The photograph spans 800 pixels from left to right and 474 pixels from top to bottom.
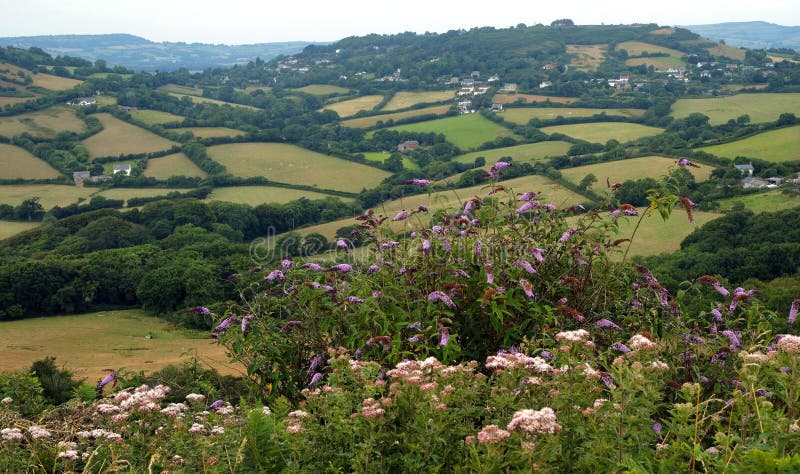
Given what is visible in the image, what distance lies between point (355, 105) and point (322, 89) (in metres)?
32.1

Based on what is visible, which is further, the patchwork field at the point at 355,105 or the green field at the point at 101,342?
the patchwork field at the point at 355,105

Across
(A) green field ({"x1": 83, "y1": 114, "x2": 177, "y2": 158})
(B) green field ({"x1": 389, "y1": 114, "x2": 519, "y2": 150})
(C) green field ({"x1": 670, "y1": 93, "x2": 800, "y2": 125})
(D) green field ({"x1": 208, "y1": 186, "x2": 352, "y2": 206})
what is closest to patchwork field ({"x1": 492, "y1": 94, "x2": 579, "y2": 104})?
(B) green field ({"x1": 389, "y1": 114, "x2": 519, "y2": 150})

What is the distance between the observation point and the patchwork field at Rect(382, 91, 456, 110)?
128 metres

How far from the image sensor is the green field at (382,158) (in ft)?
276

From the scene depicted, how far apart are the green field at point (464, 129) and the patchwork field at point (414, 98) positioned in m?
18.2

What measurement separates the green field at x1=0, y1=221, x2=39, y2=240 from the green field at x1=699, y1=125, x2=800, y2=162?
66.2 meters

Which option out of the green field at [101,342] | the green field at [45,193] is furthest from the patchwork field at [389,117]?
the green field at [101,342]

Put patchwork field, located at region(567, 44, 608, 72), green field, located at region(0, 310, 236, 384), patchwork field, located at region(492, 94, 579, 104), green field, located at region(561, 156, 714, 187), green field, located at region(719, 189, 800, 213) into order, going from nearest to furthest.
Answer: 1. green field, located at region(0, 310, 236, 384)
2. green field, located at region(719, 189, 800, 213)
3. green field, located at region(561, 156, 714, 187)
4. patchwork field, located at region(492, 94, 579, 104)
5. patchwork field, located at region(567, 44, 608, 72)

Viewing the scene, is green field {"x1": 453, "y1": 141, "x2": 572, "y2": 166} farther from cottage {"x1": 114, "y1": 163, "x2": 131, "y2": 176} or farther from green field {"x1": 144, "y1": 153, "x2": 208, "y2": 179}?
cottage {"x1": 114, "y1": 163, "x2": 131, "y2": 176}

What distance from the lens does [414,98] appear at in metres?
137

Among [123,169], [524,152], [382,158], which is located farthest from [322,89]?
[524,152]

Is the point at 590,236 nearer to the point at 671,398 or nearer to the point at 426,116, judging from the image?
the point at 671,398

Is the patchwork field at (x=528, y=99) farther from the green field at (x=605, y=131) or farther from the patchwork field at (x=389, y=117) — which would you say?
the green field at (x=605, y=131)

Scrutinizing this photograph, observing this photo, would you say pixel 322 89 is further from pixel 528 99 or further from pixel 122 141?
pixel 122 141
